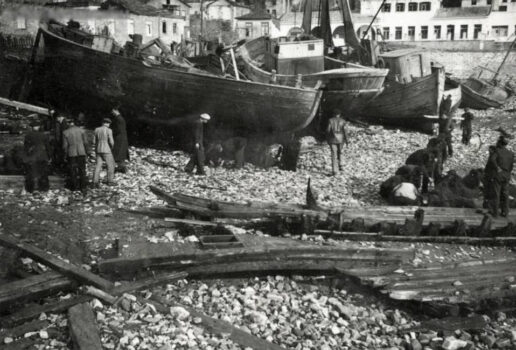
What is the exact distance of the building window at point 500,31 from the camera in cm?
5272

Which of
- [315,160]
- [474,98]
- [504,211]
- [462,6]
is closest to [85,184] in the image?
[315,160]

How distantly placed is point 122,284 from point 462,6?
58074mm

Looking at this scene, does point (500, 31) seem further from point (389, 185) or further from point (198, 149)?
point (198, 149)

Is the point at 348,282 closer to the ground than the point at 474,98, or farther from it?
closer to the ground

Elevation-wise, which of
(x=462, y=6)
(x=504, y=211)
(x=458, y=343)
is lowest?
(x=458, y=343)

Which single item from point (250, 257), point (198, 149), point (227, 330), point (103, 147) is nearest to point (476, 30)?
point (198, 149)

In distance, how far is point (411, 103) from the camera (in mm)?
22875

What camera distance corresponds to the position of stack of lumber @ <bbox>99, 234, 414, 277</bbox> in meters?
7.15

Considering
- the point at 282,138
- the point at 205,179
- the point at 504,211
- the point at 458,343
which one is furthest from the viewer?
the point at 282,138

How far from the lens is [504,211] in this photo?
10109 millimetres

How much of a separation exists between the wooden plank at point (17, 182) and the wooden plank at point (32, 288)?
16.8 ft

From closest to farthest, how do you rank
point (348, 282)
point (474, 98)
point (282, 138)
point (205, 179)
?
point (348, 282) < point (205, 179) < point (282, 138) < point (474, 98)

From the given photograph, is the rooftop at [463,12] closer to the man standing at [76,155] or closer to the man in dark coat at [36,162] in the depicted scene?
the man standing at [76,155]

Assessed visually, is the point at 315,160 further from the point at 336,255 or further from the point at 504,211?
the point at 336,255
